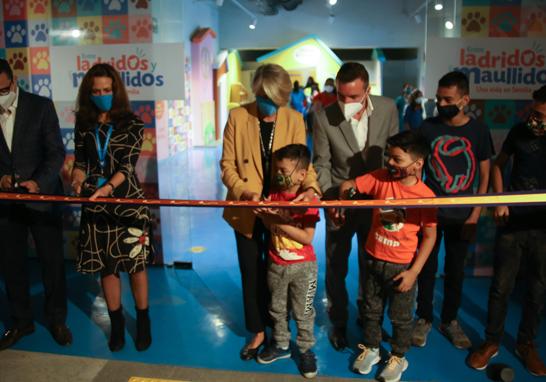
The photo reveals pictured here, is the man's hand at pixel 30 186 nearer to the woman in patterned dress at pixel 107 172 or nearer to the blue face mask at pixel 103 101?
the woman in patterned dress at pixel 107 172

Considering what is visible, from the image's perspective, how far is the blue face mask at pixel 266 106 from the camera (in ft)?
8.66

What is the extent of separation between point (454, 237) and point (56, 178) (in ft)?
8.53

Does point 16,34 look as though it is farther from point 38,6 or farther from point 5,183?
point 5,183

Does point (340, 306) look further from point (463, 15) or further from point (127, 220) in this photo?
point (463, 15)

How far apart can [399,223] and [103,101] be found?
1.78 metres

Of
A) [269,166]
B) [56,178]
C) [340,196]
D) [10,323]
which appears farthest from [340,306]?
[10,323]

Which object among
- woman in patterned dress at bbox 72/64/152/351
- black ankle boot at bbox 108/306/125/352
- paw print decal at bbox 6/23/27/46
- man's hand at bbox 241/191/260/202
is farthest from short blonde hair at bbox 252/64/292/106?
paw print decal at bbox 6/23/27/46

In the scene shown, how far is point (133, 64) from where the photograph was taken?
4.20 meters

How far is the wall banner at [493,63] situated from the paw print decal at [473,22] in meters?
0.08

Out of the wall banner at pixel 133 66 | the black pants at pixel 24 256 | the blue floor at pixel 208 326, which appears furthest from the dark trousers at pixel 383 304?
the wall banner at pixel 133 66

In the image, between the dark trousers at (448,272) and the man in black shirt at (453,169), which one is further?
the dark trousers at (448,272)

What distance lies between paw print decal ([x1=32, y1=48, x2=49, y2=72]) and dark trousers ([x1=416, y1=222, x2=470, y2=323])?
355 cm

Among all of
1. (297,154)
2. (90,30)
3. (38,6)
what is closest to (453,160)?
(297,154)

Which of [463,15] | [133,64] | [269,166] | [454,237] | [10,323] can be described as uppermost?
[463,15]
